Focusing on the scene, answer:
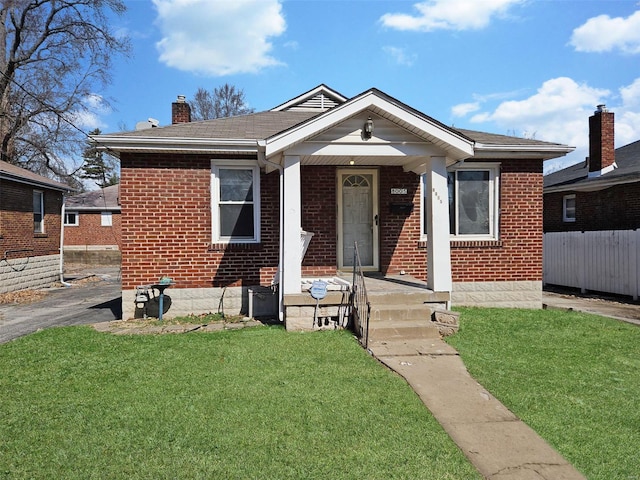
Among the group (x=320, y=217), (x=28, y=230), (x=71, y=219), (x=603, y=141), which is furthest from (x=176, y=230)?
(x=71, y=219)

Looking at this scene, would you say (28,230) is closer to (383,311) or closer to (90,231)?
(90,231)

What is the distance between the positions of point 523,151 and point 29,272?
1594 cm

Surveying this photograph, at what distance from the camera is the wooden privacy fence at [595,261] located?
1104cm

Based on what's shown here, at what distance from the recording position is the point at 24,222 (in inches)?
551

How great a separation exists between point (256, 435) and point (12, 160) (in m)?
29.1

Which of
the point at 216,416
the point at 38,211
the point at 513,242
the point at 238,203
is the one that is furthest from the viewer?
the point at 38,211

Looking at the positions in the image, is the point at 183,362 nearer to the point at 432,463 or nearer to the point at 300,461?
the point at 300,461

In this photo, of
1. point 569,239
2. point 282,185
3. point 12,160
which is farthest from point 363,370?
point 12,160

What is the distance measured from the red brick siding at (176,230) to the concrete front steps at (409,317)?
9.54ft

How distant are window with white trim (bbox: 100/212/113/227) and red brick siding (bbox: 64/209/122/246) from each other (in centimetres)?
7

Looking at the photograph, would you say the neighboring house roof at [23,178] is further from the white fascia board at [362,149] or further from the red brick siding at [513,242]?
the red brick siding at [513,242]

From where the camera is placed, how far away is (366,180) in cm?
894

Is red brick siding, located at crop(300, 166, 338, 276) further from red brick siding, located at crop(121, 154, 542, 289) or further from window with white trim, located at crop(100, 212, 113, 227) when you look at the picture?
window with white trim, located at crop(100, 212, 113, 227)

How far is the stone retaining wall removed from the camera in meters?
12.8
